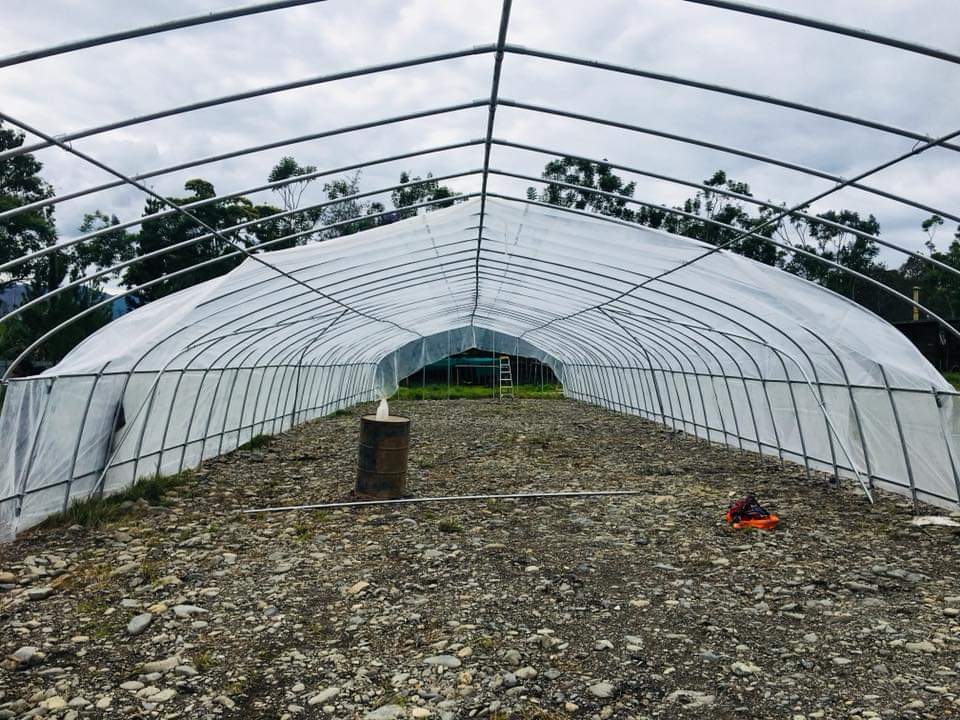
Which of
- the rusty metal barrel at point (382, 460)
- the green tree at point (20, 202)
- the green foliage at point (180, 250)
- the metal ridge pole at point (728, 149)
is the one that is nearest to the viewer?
the metal ridge pole at point (728, 149)

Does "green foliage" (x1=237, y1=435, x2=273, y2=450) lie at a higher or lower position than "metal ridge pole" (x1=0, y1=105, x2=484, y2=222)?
lower

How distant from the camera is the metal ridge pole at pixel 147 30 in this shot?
16.4ft

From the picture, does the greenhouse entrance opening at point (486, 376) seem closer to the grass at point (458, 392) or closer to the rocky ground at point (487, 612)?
the grass at point (458, 392)

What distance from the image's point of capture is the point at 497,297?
78.5ft

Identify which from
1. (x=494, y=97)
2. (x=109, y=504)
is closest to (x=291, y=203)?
(x=109, y=504)

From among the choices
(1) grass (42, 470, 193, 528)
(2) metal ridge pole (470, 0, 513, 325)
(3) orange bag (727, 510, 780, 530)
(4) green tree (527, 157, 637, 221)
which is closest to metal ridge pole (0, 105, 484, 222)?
(2) metal ridge pole (470, 0, 513, 325)

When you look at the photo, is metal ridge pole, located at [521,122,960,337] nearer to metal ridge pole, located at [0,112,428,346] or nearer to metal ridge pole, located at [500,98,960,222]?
metal ridge pole, located at [500,98,960,222]

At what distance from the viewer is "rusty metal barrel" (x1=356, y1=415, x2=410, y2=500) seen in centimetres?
1201

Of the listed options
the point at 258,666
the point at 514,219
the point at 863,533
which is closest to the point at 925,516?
the point at 863,533

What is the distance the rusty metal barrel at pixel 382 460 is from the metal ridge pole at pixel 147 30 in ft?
24.3

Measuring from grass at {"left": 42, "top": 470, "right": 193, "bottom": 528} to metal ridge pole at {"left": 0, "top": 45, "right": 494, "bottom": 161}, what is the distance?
19.1 feet

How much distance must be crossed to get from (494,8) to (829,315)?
7235 millimetres

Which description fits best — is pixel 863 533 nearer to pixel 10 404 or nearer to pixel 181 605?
pixel 181 605

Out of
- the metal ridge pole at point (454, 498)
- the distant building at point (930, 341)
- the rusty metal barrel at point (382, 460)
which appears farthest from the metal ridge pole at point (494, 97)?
the distant building at point (930, 341)
